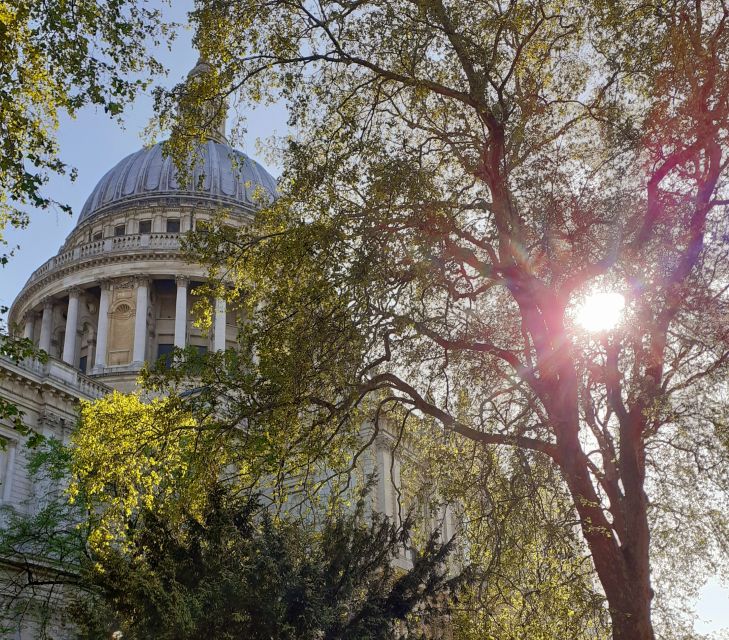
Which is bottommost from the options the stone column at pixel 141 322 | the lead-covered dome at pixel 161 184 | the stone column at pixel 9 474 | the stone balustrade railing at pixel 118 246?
the stone column at pixel 9 474

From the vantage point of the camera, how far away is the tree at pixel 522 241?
1291 centimetres

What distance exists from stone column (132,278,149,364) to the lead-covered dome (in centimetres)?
837

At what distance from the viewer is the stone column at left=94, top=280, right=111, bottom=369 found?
54672mm

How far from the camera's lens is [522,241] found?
13.6 metres

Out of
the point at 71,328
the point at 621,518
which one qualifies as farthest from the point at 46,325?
the point at 621,518

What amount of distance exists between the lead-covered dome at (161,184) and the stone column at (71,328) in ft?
30.4

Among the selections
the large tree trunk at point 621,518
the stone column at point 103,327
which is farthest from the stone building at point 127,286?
the large tree trunk at point 621,518

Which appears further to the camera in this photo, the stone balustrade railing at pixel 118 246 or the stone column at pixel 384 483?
the stone balustrade railing at pixel 118 246

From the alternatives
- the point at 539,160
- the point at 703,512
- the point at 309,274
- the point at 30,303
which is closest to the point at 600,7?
the point at 539,160

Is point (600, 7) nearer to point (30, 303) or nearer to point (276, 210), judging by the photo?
point (276, 210)

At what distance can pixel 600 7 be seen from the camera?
1284cm

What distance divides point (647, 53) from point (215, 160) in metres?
→ 58.3

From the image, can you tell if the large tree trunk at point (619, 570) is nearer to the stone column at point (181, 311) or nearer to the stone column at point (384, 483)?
the stone column at point (384, 483)

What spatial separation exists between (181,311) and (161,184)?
1330cm
